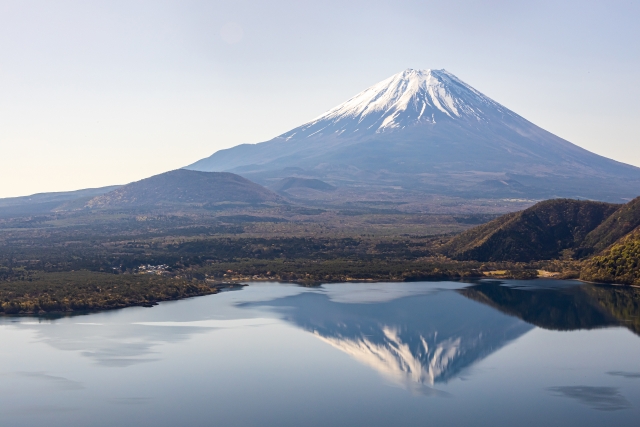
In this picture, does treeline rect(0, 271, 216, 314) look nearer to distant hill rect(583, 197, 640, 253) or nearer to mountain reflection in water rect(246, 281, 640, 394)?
mountain reflection in water rect(246, 281, 640, 394)

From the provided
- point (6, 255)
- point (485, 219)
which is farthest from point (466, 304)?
point (485, 219)

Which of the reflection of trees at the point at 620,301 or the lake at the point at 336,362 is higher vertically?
the reflection of trees at the point at 620,301

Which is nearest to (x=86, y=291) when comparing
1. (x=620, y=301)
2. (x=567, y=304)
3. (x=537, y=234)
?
(x=567, y=304)

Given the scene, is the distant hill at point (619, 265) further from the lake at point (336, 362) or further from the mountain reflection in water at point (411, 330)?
the mountain reflection in water at point (411, 330)

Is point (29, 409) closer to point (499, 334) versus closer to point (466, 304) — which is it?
point (499, 334)

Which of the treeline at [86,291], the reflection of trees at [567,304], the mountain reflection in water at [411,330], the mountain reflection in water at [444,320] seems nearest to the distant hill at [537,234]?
the mountain reflection in water at [444,320]
